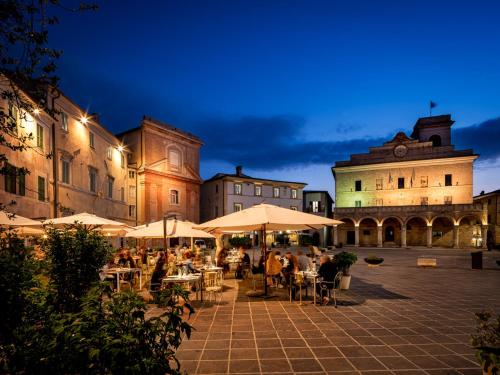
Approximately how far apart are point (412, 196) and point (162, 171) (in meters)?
33.5

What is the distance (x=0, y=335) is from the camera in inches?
117

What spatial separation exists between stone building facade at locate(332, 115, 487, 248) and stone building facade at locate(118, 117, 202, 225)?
1949cm

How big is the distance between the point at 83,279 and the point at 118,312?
149 inches

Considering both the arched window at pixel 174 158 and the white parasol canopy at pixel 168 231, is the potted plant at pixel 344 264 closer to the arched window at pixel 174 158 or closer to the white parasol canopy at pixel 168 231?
the white parasol canopy at pixel 168 231

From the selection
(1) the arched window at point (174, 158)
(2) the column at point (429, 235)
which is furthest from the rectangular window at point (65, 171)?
(2) the column at point (429, 235)

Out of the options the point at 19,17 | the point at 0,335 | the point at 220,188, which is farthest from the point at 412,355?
the point at 220,188

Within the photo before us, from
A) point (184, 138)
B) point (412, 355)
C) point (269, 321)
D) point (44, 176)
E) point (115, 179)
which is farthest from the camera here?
point (184, 138)

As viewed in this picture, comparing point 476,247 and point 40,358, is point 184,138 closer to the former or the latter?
point 40,358

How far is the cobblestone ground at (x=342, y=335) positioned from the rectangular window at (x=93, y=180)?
670 inches

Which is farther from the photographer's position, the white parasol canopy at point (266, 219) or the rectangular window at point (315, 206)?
the rectangular window at point (315, 206)

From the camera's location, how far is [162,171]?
32750 mm

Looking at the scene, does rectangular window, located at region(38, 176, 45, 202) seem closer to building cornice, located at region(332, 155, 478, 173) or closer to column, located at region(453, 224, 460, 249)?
building cornice, located at region(332, 155, 478, 173)

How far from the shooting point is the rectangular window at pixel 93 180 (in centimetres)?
2222

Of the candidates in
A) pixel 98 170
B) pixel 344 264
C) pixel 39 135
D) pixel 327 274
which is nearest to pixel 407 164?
pixel 344 264
